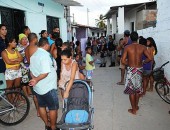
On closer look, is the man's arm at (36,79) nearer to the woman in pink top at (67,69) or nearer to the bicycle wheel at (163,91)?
the woman in pink top at (67,69)

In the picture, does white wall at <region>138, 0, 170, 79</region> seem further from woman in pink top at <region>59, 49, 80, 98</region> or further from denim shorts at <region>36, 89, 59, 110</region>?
denim shorts at <region>36, 89, 59, 110</region>

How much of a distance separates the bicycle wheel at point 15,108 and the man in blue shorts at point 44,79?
970 mm

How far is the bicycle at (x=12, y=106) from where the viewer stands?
4695mm

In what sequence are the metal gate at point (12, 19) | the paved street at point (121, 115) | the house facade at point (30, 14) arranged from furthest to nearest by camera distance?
the house facade at point (30, 14) → the metal gate at point (12, 19) → the paved street at point (121, 115)

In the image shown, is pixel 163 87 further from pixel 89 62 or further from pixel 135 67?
pixel 89 62

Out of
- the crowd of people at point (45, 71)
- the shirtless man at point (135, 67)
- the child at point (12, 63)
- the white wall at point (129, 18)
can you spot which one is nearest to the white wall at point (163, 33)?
the shirtless man at point (135, 67)

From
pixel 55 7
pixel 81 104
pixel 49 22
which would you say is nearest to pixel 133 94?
pixel 81 104

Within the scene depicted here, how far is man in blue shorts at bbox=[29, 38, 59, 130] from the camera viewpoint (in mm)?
3662

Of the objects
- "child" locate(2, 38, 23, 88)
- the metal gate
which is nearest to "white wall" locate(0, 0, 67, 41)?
the metal gate

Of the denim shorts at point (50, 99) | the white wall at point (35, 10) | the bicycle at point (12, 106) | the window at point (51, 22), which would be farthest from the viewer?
the window at point (51, 22)

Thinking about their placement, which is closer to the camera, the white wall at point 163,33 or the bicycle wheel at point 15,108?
the bicycle wheel at point 15,108

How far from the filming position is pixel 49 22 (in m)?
11.4

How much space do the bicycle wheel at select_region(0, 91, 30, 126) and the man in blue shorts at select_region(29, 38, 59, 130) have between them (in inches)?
38.2

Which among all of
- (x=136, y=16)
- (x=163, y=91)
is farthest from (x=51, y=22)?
(x=163, y=91)
